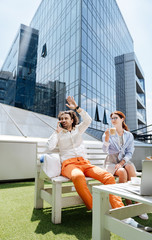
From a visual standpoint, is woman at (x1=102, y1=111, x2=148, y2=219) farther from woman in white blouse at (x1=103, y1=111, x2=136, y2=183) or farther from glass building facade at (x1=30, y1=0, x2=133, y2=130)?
glass building facade at (x1=30, y1=0, x2=133, y2=130)

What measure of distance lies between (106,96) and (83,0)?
10.1 metres

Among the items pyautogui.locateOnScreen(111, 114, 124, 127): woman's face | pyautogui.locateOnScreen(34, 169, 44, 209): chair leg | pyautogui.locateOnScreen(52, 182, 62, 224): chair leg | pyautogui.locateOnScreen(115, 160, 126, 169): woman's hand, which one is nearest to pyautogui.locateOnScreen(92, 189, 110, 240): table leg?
pyautogui.locateOnScreen(52, 182, 62, 224): chair leg

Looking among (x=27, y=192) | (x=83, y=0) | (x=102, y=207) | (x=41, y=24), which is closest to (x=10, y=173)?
(x=27, y=192)

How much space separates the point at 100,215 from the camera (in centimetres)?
122

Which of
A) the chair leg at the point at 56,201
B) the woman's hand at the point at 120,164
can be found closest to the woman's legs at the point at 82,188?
the chair leg at the point at 56,201

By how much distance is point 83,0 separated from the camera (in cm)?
1684

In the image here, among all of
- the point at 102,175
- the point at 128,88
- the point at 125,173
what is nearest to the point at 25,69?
the point at 128,88

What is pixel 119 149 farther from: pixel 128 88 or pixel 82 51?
pixel 128 88

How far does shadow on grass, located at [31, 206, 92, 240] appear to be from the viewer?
5.40 feet

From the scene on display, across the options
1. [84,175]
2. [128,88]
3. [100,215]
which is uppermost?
[128,88]

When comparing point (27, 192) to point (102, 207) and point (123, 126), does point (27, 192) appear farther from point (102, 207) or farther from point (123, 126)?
point (102, 207)

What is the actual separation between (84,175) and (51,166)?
0.40 m

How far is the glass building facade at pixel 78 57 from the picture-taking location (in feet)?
54.0

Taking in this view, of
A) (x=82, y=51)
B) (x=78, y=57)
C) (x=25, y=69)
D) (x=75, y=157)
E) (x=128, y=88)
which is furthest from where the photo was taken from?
(x=128, y=88)
